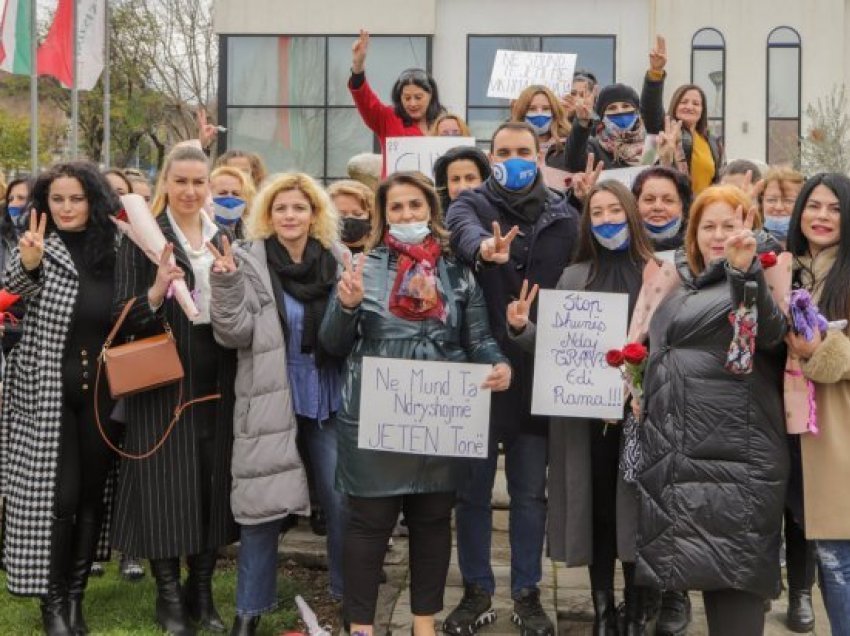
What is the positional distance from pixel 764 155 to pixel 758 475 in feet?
68.7

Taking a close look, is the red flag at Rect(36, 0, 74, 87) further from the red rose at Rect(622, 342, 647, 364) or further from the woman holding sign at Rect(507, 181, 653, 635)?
the red rose at Rect(622, 342, 647, 364)

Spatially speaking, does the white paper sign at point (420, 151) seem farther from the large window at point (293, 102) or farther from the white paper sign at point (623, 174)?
the large window at point (293, 102)

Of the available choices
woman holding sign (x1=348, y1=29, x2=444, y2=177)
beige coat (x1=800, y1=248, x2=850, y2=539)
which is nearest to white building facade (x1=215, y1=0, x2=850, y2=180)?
woman holding sign (x1=348, y1=29, x2=444, y2=177)

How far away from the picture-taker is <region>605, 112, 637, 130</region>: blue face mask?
20.3ft

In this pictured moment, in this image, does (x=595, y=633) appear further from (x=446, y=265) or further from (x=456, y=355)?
(x=446, y=265)

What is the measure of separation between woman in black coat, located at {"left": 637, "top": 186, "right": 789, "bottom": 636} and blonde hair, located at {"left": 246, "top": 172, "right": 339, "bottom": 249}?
6.10ft

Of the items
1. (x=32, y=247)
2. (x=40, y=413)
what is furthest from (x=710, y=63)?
(x=40, y=413)

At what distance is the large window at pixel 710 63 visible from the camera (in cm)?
2339

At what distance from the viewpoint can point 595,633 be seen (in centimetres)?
501

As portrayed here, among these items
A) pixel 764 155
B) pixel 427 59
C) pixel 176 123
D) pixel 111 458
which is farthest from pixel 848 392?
pixel 176 123

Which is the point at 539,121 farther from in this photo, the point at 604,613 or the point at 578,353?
the point at 604,613

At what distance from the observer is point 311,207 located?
5266 millimetres

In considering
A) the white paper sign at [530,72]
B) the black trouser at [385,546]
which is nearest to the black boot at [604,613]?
the black trouser at [385,546]

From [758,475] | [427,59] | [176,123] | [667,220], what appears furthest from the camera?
[176,123]
